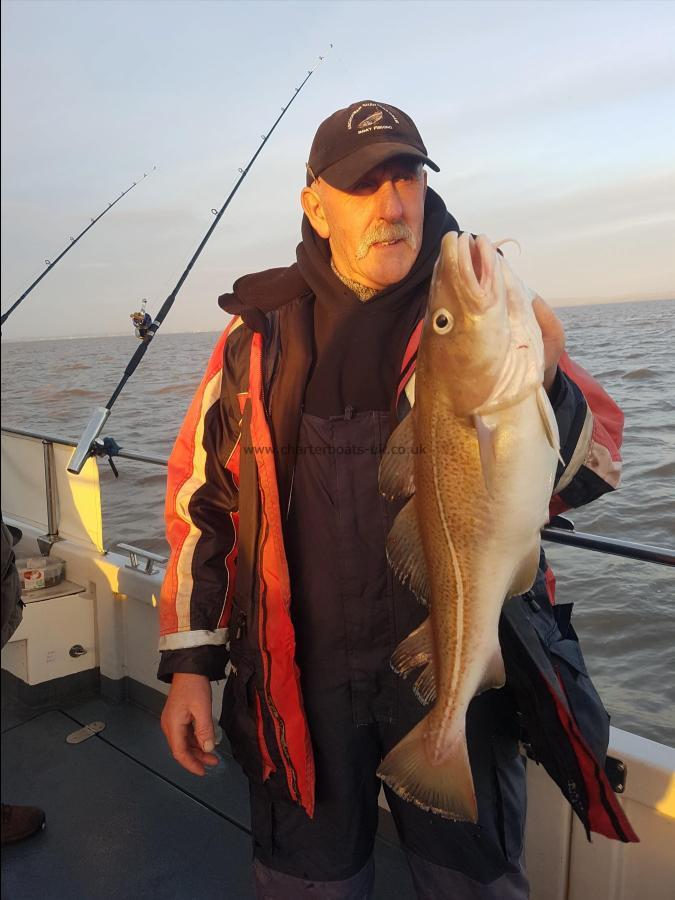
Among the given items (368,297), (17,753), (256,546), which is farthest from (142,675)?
(368,297)

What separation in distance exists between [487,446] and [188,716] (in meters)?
1.15

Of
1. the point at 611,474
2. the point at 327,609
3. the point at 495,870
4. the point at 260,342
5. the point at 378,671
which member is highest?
the point at 260,342

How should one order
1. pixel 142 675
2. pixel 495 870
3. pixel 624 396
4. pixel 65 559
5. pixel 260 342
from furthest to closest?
pixel 624 396 → pixel 65 559 → pixel 142 675 → pixel 260 342 → pixel 495 870

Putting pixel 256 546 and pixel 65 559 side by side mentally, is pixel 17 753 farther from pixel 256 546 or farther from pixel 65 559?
pixel 256 546

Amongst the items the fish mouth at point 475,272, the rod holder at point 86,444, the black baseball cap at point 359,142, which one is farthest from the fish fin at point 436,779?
the rod holder at point 86,444

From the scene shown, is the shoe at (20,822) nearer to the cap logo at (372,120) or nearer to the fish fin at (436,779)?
the fish fin at (436,779)

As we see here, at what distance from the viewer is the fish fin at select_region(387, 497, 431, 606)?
1.62 meters

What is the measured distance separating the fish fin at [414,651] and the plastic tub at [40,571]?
2818mm

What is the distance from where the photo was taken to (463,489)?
60.1 inches

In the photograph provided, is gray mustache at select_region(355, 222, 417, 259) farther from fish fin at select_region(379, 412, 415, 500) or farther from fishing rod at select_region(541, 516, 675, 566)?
fishing rod at select_region(541, 516, 675, 566)

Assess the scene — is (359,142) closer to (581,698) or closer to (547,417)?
(547,417)

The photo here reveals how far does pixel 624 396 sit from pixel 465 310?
8.74 metres

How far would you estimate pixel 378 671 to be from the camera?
5.98ft

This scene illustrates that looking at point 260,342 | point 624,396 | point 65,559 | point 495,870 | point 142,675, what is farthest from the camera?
point 624,396
